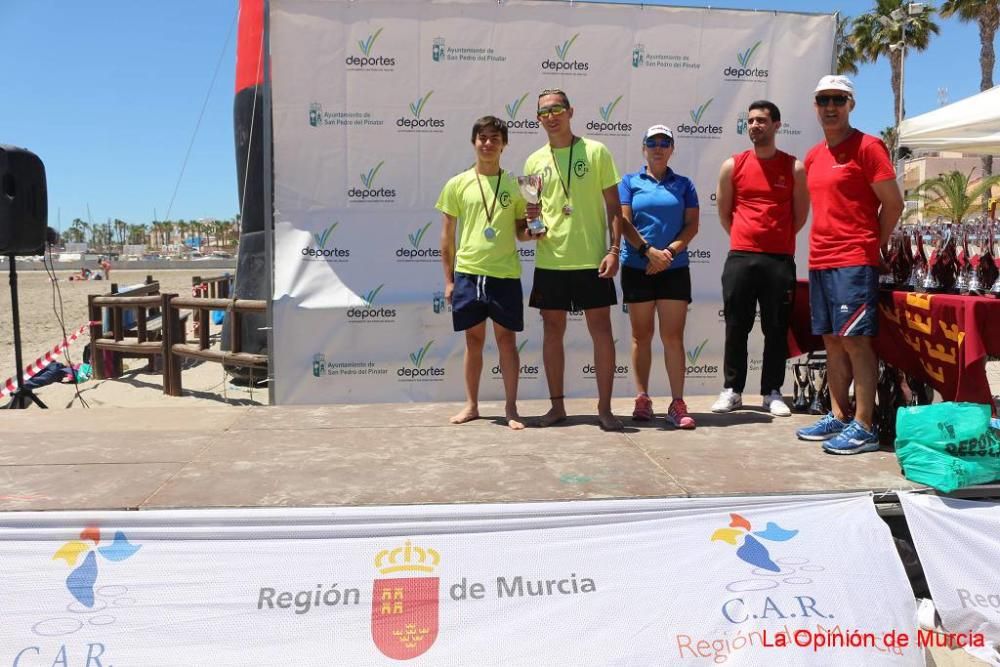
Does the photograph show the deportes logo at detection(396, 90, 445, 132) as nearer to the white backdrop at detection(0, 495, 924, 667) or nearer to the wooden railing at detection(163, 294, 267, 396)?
the wooden railing at detection(163, 294, 267, 396)

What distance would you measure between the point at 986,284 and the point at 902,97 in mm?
31539

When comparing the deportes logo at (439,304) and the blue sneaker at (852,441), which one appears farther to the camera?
the deportes logo at (439,304)

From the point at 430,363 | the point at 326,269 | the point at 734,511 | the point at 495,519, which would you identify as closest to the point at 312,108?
the point at 326,269

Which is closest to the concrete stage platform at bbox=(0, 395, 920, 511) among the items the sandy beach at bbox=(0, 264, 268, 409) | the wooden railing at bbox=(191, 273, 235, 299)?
the sandy beach at bbox=(0, 264, 268, 409)

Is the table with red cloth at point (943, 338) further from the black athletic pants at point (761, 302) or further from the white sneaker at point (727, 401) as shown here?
the white sneaker at point (727, 401)

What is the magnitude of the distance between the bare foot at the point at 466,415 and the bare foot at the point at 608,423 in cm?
76

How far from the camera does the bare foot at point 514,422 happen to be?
434 centimetres

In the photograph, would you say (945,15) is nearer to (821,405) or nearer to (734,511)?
(821,405)

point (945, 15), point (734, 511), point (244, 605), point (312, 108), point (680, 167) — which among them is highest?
point (945, 15)

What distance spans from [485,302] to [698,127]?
260cm

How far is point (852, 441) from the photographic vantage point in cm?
380

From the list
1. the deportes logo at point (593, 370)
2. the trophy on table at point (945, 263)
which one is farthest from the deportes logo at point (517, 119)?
the trophy on table at point (945, 263)

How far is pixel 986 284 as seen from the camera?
11.8 feet

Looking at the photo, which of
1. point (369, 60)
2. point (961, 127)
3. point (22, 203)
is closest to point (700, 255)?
point (369, 60)
